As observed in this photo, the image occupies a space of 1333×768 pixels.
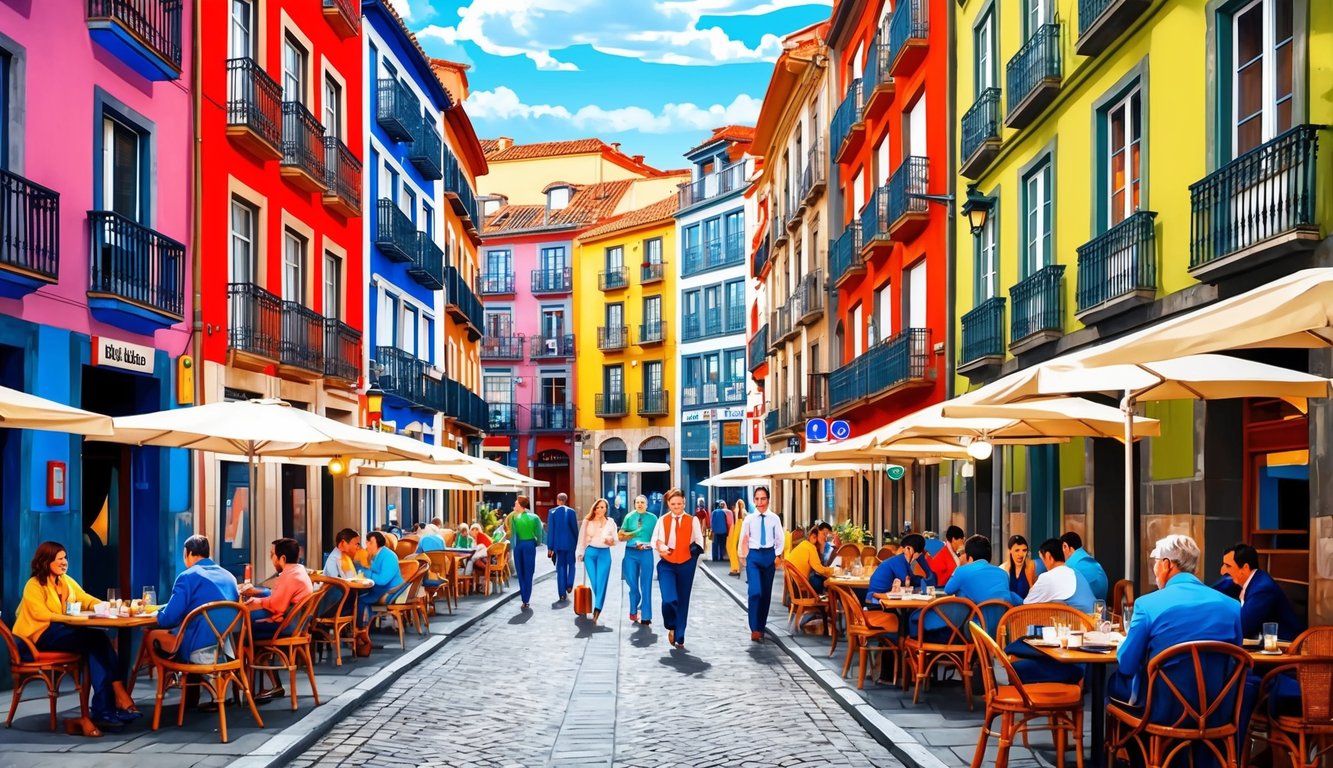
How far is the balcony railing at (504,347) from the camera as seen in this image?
2751 inches

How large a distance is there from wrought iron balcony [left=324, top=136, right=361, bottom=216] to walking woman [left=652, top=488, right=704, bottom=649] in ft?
37.8

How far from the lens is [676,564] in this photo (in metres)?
17.5

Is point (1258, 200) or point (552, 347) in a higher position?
point (552, 347)

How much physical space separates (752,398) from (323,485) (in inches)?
1257

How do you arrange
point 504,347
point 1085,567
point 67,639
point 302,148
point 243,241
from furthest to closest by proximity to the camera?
point 504,347, point 302,148, point 243,241, point 1085,567, point 67,639

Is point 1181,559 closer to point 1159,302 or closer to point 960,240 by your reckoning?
point 1159,302

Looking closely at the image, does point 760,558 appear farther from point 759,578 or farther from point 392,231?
point 392,231

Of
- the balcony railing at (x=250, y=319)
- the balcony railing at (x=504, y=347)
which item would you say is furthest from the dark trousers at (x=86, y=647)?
the balcony railing at (x=504, y=347)

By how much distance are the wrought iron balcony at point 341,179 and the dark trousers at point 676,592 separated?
11.9 meters

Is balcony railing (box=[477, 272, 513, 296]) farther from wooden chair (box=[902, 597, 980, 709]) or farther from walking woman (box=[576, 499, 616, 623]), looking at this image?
wooden chair (box=[902, 597, 980, 709])

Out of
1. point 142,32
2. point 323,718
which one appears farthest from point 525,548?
point 323,718

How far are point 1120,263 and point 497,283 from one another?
57.3 m

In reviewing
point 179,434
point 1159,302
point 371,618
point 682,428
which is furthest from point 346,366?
point 682,428

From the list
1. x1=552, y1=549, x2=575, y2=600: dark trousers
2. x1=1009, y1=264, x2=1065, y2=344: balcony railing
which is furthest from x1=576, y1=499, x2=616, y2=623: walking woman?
x1=1009, y1=264, x2=1065, y2=344: balcony railing
